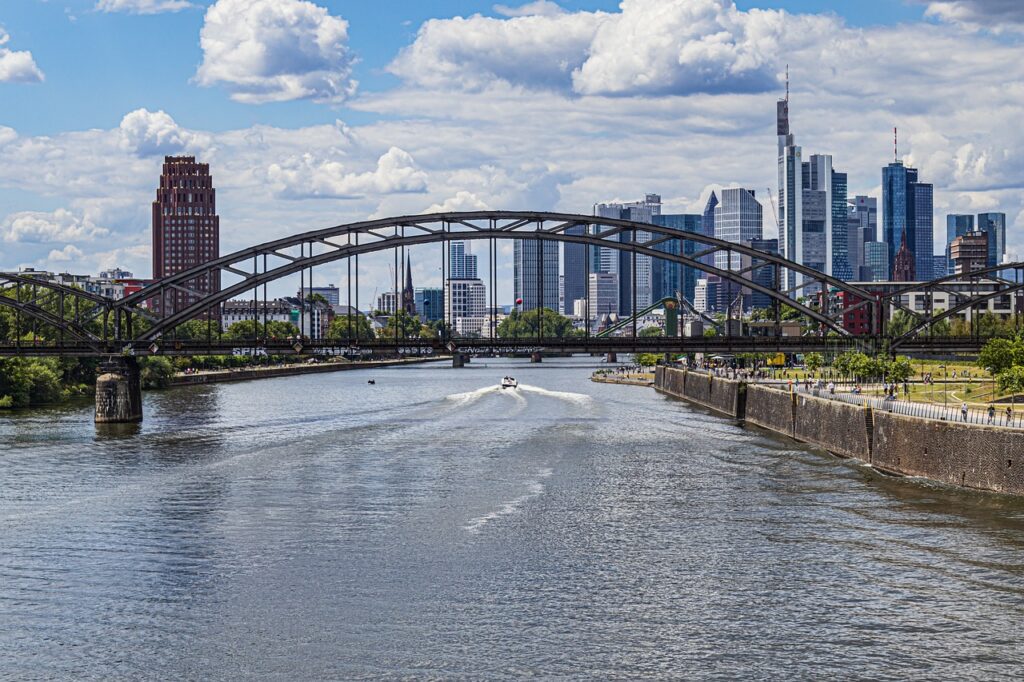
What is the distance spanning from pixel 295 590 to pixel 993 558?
21.0 meters

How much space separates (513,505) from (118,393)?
49869 mm

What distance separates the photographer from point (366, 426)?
8981 cm

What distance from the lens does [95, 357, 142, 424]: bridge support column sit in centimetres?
9369

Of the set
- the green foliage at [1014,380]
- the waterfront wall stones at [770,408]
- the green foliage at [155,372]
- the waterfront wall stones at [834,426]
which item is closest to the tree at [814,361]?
the waterfront wall stones at [770,408]

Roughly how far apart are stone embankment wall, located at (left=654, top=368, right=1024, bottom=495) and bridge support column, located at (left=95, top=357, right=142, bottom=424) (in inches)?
1720

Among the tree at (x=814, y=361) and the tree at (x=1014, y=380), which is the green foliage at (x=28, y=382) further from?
the tree at (x=1014, y=380)

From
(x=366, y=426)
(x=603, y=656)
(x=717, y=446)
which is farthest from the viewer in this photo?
(x=366, y=426)

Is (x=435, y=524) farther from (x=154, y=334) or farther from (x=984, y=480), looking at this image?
(x=154, y=334)

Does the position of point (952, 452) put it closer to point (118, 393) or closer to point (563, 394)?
point (118, 393)

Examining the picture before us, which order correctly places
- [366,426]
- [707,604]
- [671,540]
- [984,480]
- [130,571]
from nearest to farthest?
1. [707,604]
2. [130,571]
3. [671,540]
4. [984,480]
5. [366,426]

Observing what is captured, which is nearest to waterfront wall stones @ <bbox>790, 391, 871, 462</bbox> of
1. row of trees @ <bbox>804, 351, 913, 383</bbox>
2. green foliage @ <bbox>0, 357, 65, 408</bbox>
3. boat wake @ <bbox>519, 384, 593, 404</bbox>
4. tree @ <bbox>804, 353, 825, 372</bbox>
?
row of trees @ <bbox>804, 351, 913, 383</bbox>

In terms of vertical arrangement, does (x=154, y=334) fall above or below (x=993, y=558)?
above

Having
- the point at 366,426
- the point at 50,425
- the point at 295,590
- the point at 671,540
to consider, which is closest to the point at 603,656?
the point at 295,590

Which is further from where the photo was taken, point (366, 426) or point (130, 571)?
point (366, 426)
